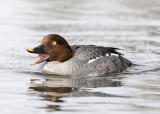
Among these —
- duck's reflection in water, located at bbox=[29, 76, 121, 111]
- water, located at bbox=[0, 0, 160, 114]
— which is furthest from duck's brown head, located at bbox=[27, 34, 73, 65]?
duck's reflection in water, located at bbox=[29, 76, 121, 111]

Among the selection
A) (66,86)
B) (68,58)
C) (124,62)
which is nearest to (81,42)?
(124,62)

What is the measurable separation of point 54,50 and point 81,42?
4.48 m

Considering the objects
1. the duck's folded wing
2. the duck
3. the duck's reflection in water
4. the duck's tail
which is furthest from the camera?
the duck's tail

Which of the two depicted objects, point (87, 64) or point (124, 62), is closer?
point (87, 64)

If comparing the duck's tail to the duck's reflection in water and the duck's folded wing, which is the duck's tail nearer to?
the duck's folded wing

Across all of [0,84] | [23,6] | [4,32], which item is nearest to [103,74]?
[0,84]

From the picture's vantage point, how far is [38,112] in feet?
23.7

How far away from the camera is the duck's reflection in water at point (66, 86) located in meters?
8.48

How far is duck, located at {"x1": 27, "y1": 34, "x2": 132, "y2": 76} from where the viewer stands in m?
11.0

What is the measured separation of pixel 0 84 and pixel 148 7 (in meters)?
14.8

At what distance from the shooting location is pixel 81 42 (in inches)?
613

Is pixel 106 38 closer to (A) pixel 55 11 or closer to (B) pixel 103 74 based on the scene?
(B) pixel 103 74

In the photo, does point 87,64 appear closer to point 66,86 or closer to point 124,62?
point 124,62

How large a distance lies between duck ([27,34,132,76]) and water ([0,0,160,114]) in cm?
31
